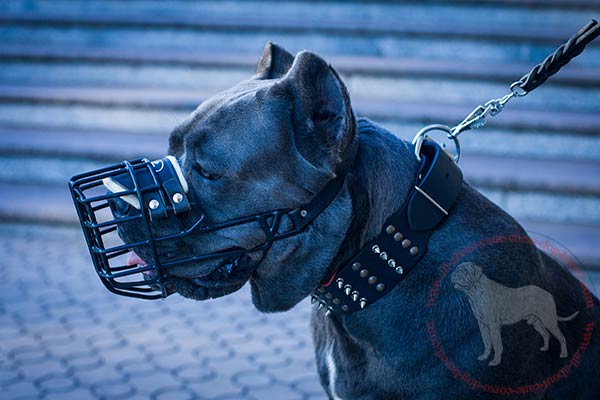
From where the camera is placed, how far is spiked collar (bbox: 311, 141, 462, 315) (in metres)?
2.14

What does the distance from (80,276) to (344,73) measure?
3.02 metres

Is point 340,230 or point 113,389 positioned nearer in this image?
point 340,230

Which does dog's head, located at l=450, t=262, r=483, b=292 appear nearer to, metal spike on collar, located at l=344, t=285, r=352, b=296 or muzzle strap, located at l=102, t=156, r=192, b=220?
metal spike on collar, located at l=344, t=285, r=352, b=296

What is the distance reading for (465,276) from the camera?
2.14 meters

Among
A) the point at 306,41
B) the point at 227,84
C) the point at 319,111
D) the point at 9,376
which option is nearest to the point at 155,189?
the point at 319,111

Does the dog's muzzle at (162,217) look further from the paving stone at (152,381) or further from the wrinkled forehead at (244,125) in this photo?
the paving stone at (152,381)

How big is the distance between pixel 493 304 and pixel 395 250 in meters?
0.31

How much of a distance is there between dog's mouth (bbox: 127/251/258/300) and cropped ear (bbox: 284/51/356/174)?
0.37 metres

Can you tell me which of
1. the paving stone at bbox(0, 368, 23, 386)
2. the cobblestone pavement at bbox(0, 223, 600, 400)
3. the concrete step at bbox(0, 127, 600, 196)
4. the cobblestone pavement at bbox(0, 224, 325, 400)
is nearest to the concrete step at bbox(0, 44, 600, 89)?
the concrete step at bbox(0, 127, 600, 196)

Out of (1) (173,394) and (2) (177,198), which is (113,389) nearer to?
(1) (173,394)

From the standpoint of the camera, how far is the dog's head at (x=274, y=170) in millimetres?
2109

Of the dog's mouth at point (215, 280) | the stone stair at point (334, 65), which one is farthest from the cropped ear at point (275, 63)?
the stone stair at point (334, 65)

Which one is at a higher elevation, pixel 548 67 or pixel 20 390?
pixel 548 67

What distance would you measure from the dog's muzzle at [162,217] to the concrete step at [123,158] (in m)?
3.75
